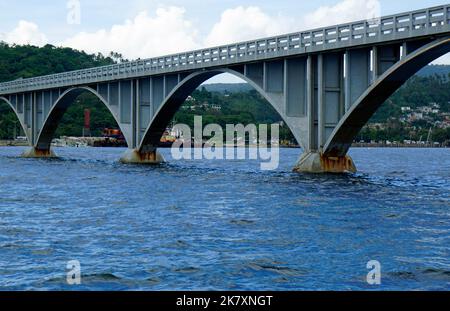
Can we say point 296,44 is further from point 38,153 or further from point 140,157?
point 38,153

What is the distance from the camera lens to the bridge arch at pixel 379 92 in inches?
1695

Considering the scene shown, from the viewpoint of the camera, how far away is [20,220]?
2800 cm

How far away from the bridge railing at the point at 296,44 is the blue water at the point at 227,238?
10.3m

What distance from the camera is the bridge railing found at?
42.4 metres

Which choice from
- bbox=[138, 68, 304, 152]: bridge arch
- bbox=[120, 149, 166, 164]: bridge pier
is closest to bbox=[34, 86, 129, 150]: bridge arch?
bbox=[120, 149, 166, 164]: bridge pier

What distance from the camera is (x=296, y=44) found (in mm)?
52906

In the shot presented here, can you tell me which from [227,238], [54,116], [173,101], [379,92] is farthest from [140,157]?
[227,238]

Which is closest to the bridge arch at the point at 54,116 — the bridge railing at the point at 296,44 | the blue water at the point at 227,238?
the bridge railing at the point at 296,44

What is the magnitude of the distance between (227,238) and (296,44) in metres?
31.9

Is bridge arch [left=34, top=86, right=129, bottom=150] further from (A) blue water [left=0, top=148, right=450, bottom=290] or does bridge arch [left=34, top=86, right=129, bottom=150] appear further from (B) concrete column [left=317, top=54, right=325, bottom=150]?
(A) blue water [left=0, top=148, right=450, bottom=290]

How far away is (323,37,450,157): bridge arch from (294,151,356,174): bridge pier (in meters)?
0.41
